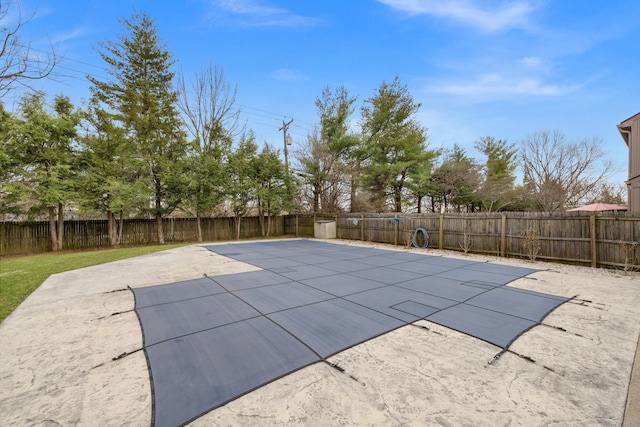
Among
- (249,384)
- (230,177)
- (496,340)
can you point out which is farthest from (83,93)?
(496,340)

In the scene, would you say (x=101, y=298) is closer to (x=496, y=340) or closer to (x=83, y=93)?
(x=496, y=340)

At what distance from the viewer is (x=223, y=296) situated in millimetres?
3762

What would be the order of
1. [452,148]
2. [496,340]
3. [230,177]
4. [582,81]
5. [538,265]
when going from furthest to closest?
[452,148] → [230,177] → [582,81] → [538,265] → [496,340]

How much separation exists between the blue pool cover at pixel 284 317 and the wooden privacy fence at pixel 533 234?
5.91ft

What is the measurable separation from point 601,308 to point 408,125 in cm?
1407

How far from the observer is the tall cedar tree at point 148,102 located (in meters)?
11.4

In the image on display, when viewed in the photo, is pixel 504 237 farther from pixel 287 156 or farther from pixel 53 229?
pixel 53 229

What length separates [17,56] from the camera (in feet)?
7.94

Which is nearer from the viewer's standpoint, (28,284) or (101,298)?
(101,298)

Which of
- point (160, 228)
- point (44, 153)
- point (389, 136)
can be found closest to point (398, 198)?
point (389, 136)

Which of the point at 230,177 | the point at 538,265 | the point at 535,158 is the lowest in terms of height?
the point at 538,265

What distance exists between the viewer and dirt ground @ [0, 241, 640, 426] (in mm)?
1509

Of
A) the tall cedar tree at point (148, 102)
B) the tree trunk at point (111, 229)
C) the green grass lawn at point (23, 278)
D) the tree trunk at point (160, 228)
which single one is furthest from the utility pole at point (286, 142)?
the green grass lawn at point (23, 278)

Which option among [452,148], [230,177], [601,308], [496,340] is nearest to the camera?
[496,340]
